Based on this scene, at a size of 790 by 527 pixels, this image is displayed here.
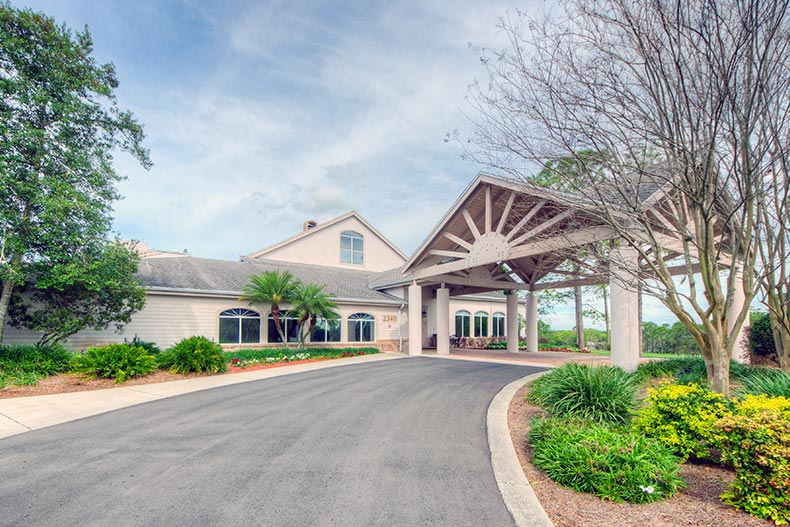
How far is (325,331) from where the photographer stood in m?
21.0

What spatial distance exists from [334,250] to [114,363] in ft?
58.4

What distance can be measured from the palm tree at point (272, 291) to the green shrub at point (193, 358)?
15.3ft

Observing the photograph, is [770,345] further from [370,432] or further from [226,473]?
[226,473]

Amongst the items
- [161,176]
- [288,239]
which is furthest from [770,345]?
[288,239]

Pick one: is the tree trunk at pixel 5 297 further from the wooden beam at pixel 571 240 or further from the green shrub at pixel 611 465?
the wooden beam at pixel 571 240

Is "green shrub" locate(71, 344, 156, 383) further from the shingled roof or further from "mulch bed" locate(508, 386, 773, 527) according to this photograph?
"mulch bed" locate(508, 386, 773, 527)

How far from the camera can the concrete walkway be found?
735 cm

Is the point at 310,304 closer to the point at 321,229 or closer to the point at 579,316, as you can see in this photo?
the point at 321,229

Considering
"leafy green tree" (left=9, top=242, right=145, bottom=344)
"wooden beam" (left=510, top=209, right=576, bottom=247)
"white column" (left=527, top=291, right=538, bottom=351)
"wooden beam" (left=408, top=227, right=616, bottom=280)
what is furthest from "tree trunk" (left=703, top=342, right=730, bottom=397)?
"white column" (left=527, top=291, right=538, bottom=351)

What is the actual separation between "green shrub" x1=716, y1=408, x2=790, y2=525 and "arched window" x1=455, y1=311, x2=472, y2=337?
2288cm

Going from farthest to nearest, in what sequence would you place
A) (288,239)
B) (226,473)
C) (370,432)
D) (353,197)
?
(353,197) < (288,239) < (370,432) < (226,473)

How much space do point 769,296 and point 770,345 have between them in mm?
5937

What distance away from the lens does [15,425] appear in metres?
7.09

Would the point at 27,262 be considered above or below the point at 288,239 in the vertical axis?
below
